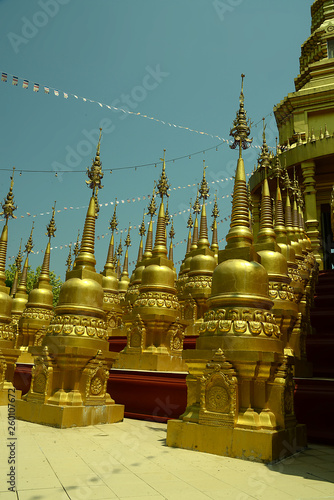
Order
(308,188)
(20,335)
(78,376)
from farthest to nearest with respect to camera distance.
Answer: (308,188)
(20,335)
(78,376)

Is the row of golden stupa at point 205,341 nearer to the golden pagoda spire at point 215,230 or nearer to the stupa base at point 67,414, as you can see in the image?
the stupa base at point 67,414

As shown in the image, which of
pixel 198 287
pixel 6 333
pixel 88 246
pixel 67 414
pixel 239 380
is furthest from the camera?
pixel 198 287

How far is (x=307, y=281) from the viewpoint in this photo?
12.3 m

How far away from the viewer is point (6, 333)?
11.0 m

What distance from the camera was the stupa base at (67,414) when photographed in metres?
7.07

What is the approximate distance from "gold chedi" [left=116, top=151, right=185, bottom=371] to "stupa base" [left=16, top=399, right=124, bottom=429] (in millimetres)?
2154

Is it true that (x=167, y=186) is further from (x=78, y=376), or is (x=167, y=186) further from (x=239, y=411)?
(x=239, y=411)

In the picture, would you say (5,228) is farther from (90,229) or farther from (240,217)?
(240,217)

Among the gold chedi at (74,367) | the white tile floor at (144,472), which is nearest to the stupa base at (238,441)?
the white tile floor at (144,472)

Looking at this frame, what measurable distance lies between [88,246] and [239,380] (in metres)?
4.63

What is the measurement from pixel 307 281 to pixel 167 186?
16.2ft

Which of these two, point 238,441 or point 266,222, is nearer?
point 238,441

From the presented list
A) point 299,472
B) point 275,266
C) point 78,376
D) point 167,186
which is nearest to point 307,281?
point 275,266

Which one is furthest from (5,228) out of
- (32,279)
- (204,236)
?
(32,279)
